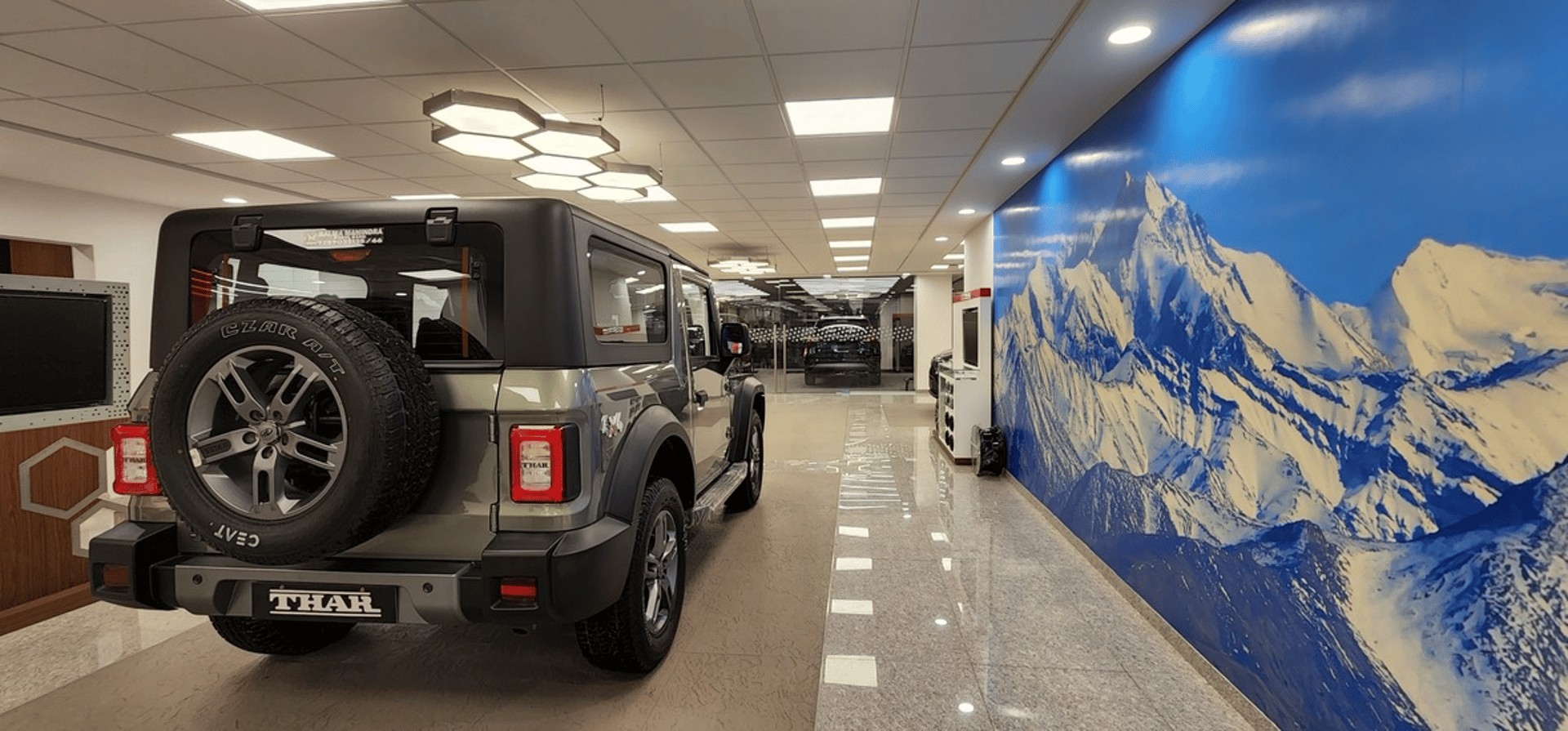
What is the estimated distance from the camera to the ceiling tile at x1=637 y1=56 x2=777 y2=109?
3.05 m

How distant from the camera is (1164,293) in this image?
2713mm

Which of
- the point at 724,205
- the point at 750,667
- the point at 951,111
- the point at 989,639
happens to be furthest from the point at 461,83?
the point at 989,639

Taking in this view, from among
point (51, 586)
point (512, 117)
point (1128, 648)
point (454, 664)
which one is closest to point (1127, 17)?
point (1128, 648)

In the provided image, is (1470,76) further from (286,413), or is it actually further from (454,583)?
(286,413)

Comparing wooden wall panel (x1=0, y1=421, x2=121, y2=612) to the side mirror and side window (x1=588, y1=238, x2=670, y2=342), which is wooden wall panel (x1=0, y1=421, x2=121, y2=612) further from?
the side mirror

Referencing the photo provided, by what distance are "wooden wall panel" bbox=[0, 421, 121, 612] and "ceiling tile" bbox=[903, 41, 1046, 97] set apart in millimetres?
4374

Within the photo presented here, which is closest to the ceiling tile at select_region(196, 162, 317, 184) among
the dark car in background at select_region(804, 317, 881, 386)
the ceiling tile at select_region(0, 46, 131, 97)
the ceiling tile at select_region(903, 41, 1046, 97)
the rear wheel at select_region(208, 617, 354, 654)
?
the ceiling tile at select_region(0, 46, 131, 97)

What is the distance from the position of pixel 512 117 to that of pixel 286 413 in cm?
213

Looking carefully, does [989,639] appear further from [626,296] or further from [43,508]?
[43,508]

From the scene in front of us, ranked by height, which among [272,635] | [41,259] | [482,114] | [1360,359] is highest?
[482,114]

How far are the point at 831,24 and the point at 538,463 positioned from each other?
220 cm

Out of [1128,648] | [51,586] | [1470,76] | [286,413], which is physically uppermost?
[1470,76]

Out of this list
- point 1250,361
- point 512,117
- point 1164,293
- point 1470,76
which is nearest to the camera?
point 1470,76

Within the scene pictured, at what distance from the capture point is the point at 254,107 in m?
3.58
